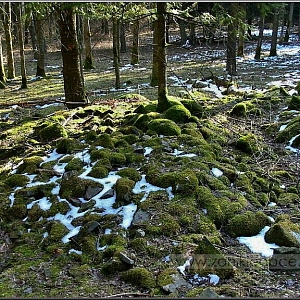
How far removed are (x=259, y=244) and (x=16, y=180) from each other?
12.5ft

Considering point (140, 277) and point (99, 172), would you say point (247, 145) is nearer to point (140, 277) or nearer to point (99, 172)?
point (99, 172)

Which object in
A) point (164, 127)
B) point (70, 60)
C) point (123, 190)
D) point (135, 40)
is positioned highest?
point (70, 60)

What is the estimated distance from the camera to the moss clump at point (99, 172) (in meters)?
5.79

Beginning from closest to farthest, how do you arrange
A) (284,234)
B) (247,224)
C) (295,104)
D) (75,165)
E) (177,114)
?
(284,234)
(247,224)
(75,165)
(177,114)
(295,104)

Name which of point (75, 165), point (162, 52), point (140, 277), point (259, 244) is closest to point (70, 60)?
point (162, 52)

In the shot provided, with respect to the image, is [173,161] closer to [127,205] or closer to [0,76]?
[127,205]

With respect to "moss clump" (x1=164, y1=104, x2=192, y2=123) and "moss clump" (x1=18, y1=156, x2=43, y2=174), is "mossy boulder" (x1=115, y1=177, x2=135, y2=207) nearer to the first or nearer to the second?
"moss clump" (x1=18, y1=156, x2=43, y2=174)

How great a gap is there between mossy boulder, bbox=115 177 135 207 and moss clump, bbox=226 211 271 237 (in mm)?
1416

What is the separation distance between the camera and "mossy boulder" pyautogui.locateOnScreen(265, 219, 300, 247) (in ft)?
14.6

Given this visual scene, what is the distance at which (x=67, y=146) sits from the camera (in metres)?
6.94

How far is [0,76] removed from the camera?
17.8 metres

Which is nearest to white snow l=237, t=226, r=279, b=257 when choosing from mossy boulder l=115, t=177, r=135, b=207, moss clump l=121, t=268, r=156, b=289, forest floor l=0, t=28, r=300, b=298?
forest floor l=0, t=28, r=300, b=298

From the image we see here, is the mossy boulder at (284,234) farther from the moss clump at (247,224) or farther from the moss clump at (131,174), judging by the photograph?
the moss clump at (131,174)

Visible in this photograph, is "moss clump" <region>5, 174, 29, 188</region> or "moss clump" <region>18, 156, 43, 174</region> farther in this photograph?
"moss clump" <region>18, 156, 43, 174</region>
